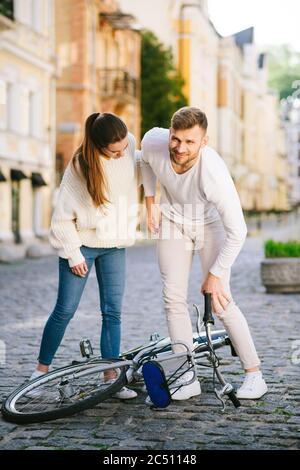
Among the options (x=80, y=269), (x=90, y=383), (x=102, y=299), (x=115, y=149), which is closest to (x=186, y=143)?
(x=115, y=149)

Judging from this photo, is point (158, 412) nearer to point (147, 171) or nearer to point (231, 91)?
point (147, 171)

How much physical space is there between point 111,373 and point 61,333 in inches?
18.5

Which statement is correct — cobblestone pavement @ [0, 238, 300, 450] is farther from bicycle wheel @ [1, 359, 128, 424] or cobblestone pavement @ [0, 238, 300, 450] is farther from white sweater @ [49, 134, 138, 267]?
white sweater @ [49, 134, 138, 267]

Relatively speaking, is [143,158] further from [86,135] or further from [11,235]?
[11,235]

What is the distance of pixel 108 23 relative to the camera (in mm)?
40469

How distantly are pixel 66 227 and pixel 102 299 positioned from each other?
21.6 inches

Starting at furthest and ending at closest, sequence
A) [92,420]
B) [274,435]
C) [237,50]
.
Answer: [237,50] < [92,420] < [274,435]

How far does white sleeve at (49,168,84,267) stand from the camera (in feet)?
17.9

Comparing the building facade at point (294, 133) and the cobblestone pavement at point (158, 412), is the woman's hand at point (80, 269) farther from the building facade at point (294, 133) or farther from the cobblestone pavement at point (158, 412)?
the building facade at point (294, 133)

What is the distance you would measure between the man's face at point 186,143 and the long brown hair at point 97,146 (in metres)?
0.33

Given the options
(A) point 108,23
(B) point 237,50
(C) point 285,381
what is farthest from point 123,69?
(B) point 237,50

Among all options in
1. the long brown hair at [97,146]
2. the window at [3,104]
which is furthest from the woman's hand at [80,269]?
the window at [3,104]

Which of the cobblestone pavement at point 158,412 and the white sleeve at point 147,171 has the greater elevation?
the white sleeve at point 147,171

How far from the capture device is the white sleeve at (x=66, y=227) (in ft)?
17.9
